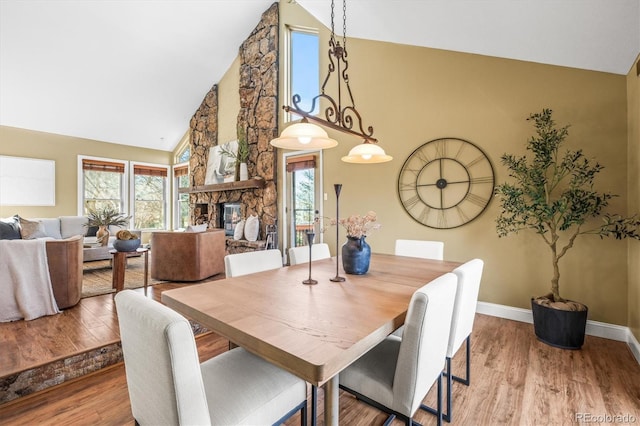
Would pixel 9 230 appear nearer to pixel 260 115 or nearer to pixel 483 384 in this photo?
pixel 260 115

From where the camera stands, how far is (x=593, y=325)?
272 centimetres

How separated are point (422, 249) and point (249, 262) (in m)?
1.61

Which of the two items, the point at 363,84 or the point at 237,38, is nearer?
the point at 363,84

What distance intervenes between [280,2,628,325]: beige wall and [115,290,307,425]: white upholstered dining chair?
2.80 m

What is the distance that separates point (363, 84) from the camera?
4.20m

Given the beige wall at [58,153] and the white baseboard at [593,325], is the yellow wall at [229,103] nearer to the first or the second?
the beige wall at [58,153]

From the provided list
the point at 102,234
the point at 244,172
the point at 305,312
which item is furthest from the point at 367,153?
the point at 244,172

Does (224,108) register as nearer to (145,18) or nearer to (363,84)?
(145,18)

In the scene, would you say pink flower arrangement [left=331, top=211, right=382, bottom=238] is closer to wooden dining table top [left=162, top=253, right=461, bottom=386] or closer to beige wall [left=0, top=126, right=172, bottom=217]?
wooden dining table top [left=162, top=253, right=461, bottom=386]

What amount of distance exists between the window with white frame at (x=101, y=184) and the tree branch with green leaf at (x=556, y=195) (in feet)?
25.4

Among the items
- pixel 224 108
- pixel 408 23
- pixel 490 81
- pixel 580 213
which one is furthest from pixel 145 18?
pixel 580 213

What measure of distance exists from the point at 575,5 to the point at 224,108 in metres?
6.24

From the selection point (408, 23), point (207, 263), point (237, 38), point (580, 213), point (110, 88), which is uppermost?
point (237, 38)

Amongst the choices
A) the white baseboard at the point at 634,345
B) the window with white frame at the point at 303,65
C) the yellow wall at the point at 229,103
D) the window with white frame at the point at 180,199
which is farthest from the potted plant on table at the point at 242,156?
the white baseboard at the point at 634,345
